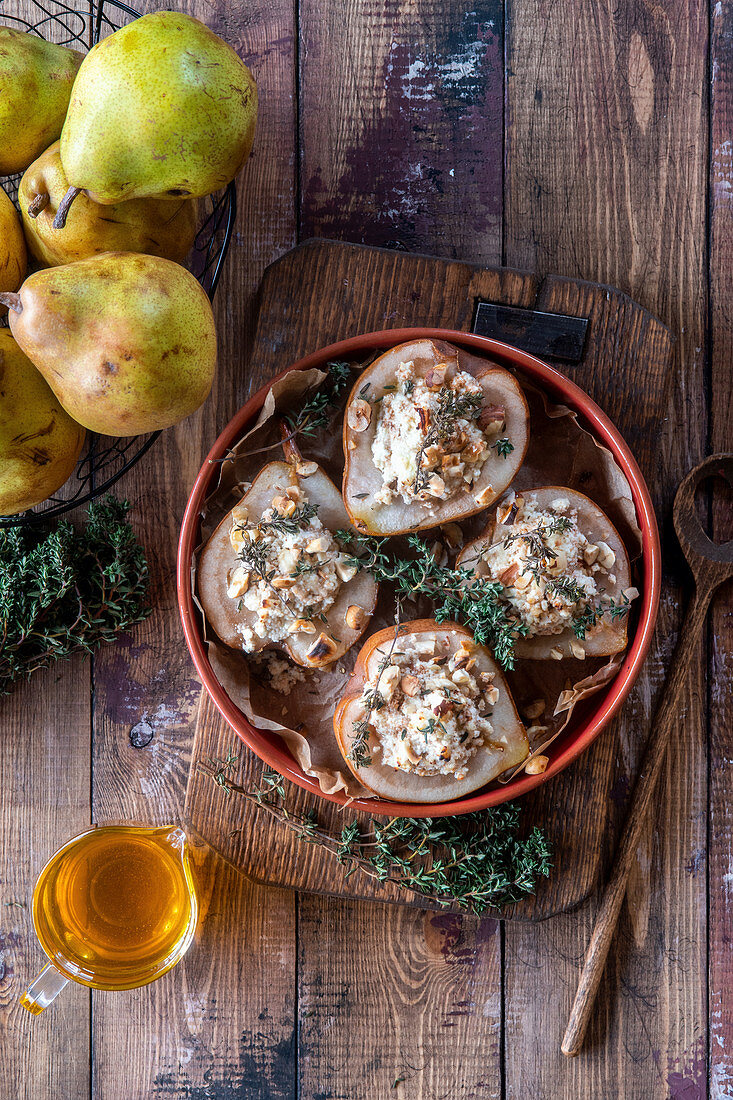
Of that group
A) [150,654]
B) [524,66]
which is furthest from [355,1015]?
[524,66]

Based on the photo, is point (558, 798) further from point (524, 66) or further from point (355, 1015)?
point (524, 66)

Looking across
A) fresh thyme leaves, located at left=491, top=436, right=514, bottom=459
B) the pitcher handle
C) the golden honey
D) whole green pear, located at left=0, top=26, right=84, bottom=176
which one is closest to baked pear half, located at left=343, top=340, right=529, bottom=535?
fresh thyme leaves, located at left=491, top=436, right=514, bottom=459

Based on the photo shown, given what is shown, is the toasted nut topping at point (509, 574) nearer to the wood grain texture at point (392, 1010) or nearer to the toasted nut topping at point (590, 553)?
the toasted nut topping at point (590, 553)

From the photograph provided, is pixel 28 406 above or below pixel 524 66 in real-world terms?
below

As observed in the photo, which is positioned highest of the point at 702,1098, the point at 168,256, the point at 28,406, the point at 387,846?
the point at 168,256

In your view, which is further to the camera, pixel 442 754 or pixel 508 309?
pixel 508 309

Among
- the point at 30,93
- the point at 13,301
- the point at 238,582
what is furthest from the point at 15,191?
the point at 238,582
